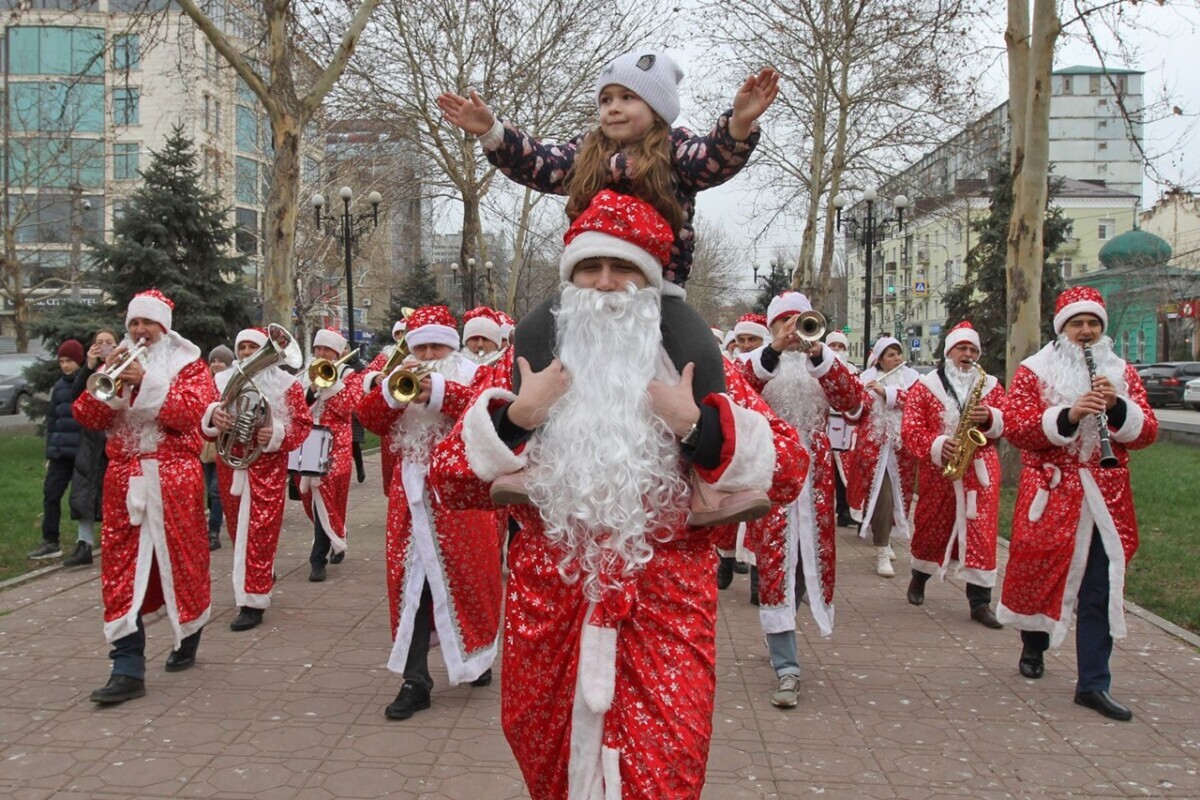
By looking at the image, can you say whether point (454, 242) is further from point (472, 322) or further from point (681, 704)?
point (681, 704)

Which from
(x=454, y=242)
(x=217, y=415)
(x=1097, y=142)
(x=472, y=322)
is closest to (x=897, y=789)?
(x=217, y=415)

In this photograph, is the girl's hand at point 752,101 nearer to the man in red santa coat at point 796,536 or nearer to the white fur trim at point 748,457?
the white fur trim at point 748,457

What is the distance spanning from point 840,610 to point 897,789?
11.6 ft

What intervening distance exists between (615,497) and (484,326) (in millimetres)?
5924

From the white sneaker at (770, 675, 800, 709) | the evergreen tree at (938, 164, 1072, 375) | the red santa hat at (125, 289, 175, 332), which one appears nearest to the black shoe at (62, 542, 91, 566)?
the red santa hat at (125, 289, 175, 332)

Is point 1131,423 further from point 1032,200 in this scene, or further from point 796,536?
point 1032,200

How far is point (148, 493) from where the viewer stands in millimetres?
5402

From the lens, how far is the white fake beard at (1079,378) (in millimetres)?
5328

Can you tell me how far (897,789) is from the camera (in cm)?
431

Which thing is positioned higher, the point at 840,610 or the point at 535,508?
the point at 535,508

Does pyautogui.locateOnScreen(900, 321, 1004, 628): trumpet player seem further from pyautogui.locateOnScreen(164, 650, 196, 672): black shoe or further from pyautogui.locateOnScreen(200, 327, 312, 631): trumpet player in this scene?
pyautogui.locateOnScreen(164, 650, 196, 672): black shoe

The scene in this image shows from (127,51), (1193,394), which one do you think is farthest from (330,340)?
(1193,394)

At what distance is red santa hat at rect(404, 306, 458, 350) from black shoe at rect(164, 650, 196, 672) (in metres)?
2.27

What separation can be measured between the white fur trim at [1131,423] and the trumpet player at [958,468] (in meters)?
1.80
